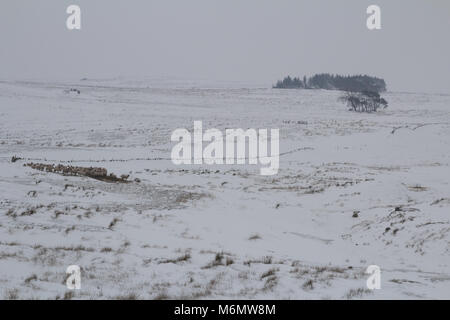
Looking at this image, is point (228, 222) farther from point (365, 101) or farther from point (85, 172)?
point (365, 101)

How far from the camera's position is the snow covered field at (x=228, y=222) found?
8031mm

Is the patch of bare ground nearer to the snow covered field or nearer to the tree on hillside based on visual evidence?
the snow covered field

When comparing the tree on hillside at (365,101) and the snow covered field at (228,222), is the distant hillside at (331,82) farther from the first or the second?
the snow covered field at (228,222)

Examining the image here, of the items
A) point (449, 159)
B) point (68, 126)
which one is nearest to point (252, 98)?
point (68, 126)

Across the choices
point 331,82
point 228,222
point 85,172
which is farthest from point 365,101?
point 331,82

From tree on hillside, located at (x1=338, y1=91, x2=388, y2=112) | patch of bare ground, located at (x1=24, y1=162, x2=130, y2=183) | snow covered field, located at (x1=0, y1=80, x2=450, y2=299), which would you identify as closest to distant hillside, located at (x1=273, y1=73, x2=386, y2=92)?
tree on hillside, located at (x1=338, y1=91, x2=388, y2=112)

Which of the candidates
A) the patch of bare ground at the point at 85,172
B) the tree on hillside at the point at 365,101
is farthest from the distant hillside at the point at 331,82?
the patch of bare ground at the point at 85,172

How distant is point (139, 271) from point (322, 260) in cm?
499

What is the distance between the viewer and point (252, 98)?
79562mm

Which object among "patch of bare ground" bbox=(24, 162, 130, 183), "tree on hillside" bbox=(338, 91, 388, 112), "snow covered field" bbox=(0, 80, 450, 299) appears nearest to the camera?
"snow covered field" bbox=(0, 80, 450, 299)

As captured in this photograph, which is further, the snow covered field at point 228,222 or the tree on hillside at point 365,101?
the tree on hillside at point 365,101

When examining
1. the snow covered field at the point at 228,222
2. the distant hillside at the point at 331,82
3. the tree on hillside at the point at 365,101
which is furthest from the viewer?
the distant hillside at the point at 331,82

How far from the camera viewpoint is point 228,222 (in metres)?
14.6

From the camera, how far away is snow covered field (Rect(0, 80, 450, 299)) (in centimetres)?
803
